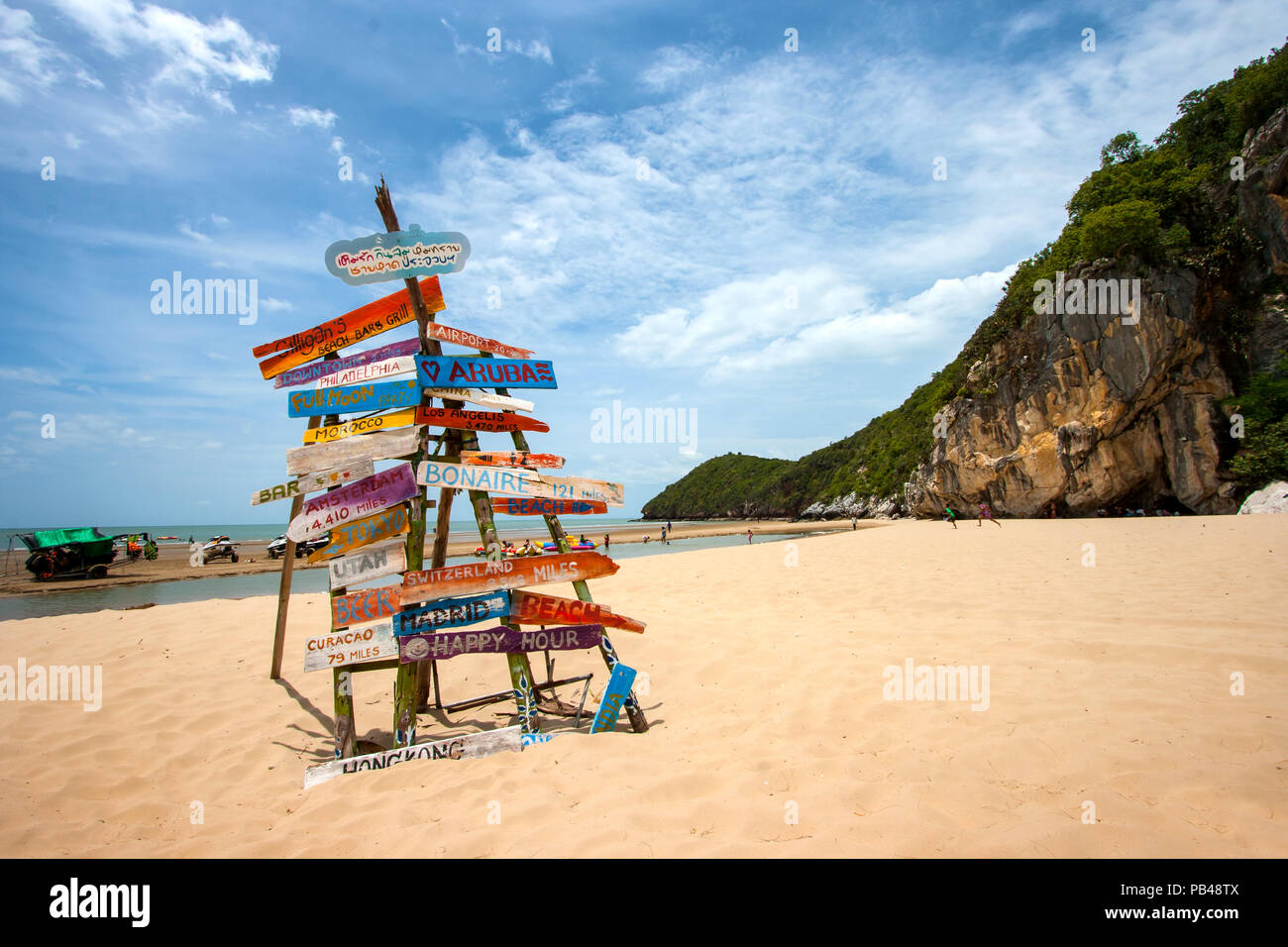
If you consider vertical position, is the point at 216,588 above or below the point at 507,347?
below

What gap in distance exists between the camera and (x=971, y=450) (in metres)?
32.0

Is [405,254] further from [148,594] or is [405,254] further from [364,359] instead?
[148,594]

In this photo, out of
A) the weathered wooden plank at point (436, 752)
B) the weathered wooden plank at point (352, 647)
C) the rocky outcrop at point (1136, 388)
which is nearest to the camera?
the weathered wooden plank at point (436, 752)

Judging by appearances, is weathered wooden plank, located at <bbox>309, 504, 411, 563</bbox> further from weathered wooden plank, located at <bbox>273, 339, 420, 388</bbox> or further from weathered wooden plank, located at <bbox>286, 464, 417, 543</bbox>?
weathered wooden plank, located at <bbox>273, 339, 420, 388</bbox>

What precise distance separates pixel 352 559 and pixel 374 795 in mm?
1695

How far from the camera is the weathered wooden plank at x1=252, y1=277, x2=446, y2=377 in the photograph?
189 inches

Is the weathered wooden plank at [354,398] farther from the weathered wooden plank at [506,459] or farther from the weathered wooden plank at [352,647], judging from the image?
the weathered wooden plank at [352,647]

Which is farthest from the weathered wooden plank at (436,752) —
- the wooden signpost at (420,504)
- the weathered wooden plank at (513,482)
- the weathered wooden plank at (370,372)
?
the weathered wooden plank at (370,372)

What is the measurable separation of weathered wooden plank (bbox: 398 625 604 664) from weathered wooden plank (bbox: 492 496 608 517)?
3.16 feet

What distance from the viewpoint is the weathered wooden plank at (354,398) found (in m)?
4.46

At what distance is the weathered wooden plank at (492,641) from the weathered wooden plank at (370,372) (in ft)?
6.99

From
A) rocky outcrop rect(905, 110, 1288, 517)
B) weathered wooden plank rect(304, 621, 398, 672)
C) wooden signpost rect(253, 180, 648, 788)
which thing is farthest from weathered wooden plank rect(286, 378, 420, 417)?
rocky outcrop rect(905, 110, 1288, 517)
